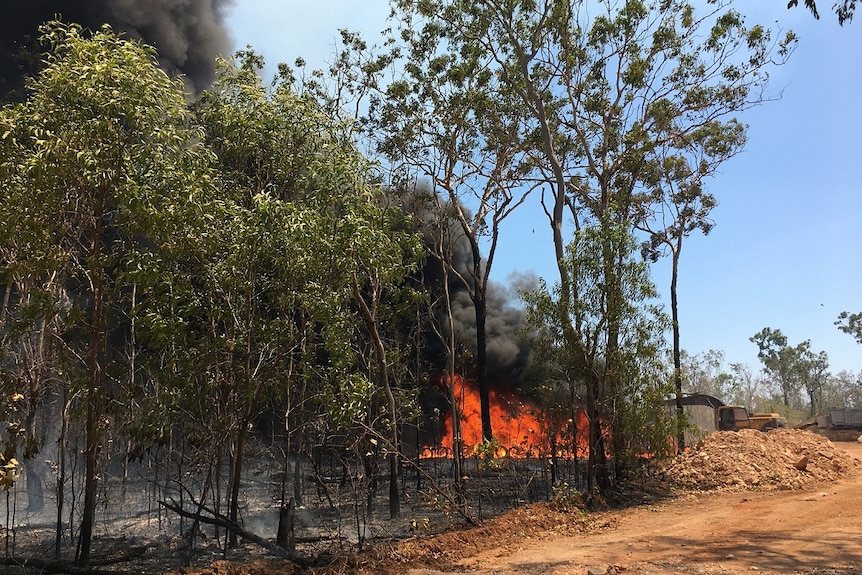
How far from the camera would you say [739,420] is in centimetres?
3019

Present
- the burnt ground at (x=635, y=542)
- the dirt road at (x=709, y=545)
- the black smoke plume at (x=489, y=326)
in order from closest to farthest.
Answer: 1. the dirt road at (x=709, y=545)
2. the burnt ground at (x=635, y=542)
3. the black smoke plume at (x=489, y=326)

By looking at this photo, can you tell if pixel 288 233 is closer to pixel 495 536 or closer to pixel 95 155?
pixel 95 155

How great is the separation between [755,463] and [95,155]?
1870 cm

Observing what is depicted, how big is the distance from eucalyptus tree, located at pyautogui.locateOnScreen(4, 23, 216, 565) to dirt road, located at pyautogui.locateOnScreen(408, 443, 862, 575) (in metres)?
5.76

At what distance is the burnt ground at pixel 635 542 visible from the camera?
326 inches

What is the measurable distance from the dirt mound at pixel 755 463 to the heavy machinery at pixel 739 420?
29.6ft

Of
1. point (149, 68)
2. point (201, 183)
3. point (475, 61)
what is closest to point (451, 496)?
point (201, 183)

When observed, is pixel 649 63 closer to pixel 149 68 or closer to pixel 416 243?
pixel 416 243

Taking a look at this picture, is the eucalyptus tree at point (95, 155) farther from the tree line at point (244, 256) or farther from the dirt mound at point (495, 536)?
the dirt mound at point (495, 536)

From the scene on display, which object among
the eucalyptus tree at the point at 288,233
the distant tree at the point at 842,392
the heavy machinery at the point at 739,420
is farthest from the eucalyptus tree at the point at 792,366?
the eucalyptus tree at the point at 288,233

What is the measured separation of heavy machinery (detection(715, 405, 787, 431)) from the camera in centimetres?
3017

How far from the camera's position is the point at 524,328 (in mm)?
15273

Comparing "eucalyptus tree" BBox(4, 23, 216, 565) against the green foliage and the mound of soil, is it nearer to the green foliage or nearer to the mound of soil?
the mound of soil

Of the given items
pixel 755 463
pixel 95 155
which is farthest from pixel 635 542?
pixel 755 463
